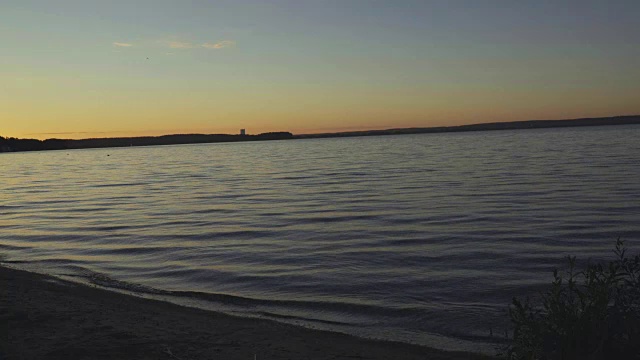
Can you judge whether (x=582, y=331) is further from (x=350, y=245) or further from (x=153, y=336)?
(x=350, y=245)

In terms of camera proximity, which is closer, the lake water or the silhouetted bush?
the silhouetted bush

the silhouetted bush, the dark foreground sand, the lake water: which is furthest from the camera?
the lake water

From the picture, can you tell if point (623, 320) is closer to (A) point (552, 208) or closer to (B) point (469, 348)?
(B) point (469, 348)

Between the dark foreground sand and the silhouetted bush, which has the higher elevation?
the silhouetted bush

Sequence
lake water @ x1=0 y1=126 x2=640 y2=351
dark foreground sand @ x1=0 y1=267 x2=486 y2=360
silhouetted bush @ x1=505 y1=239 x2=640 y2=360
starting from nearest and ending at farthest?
1. silhouetted bush @ x1=505 y1=239 x2=640 y2=360
2. dark foreground sand @ x1=0 y1=267 x2=486 y2=360
3. lake water @ x1=0 y1=126 x2=640 y2=351

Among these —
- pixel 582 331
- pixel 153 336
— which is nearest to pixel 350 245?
pixel 153 336

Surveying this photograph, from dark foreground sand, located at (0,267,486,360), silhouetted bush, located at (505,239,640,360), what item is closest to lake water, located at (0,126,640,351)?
dark foreground sand, located at (0,267,486,360)

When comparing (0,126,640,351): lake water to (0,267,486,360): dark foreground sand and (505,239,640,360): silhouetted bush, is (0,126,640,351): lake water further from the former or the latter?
(505,239,640,360): silhouetted bush

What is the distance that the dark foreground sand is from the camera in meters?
6.86

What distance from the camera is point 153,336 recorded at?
24.7 ft

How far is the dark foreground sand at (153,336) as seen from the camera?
686 cm

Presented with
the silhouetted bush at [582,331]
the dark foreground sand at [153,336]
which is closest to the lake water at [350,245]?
the dark foreground sand at [153,336]

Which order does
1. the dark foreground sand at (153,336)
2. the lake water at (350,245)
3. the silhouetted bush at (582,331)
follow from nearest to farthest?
the silhouetted bush at (582,331), the dark foreground sand at (153,336), the lake water at (350,245)

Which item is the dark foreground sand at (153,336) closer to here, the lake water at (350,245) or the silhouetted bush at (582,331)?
the lake water at (350,245)
